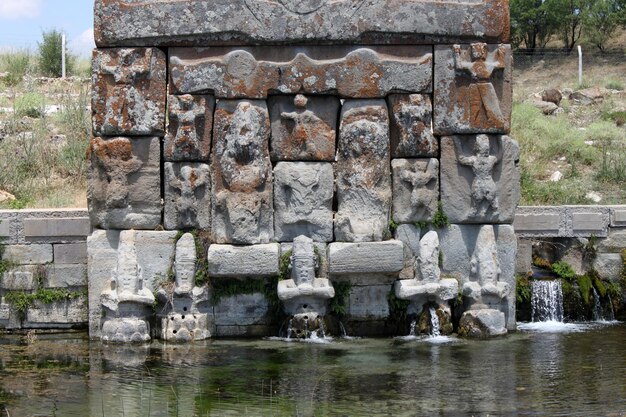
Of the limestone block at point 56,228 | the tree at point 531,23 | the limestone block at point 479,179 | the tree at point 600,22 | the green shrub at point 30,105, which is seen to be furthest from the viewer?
the tree at point 531,23

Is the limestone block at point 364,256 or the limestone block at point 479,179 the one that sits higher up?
the limestone block at point 479,179

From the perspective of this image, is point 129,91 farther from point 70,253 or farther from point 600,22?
point 600,22

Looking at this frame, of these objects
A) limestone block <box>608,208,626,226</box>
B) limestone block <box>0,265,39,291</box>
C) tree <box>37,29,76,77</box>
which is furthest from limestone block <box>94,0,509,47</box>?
tree <box>37,29,76,77</box>

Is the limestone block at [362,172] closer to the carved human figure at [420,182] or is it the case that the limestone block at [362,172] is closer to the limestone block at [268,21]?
the carved human figure at [420,182]

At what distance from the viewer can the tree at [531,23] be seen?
92.3 feet

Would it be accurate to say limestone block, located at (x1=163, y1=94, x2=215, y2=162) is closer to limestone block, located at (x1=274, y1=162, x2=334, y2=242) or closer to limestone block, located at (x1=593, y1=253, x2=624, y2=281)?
limestone block, located at (x1=274, y1=162, x2=334, y2=242)

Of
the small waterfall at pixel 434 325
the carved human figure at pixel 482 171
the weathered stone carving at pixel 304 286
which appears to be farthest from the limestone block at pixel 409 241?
the weathered stone carving at pixel 304 286

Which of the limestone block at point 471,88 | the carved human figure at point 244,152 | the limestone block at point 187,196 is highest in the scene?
the limestone block at point 471,88

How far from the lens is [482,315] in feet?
35.1

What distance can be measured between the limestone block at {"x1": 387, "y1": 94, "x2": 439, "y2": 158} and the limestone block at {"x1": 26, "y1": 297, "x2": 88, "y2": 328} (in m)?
3.56

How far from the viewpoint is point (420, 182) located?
1085cm

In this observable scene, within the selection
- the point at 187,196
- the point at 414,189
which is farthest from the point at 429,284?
the point at 187,196

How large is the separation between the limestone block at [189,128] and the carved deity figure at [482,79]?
97.2 inches

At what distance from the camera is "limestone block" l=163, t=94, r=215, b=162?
10.7 m
